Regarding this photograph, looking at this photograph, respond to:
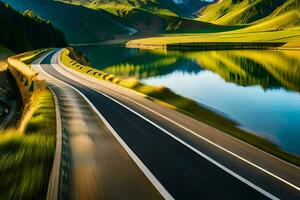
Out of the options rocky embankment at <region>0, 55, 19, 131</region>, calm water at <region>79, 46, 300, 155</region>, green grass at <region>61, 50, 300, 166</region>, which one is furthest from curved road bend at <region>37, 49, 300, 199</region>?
rocky embankment at <region>0, 55, 19, 131</region>

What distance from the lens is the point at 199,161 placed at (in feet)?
54.7

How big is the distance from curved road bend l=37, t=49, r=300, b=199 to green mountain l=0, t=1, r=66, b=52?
106 metres

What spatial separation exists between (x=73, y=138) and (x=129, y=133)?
2906 millimetres

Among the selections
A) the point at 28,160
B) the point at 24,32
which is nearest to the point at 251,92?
the point at 28,160

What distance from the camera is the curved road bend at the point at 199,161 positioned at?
13586mm

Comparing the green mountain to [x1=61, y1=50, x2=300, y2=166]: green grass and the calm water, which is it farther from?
[x1=61, y1=50, x2=300, y2=166]: green grass

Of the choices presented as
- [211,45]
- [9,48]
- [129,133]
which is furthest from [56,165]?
[211,45]

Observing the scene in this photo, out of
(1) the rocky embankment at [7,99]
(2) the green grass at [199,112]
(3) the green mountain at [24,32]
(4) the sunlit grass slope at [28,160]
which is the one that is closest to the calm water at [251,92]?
(2) the green grass at [199,112]

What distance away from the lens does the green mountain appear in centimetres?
12447

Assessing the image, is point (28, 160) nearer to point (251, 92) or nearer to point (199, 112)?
point (199, 112)

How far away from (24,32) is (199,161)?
14097 cm

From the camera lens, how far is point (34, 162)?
15906 mm

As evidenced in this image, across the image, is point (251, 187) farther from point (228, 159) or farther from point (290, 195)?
point (228, 159)

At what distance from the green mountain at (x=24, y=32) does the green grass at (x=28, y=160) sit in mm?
106875
